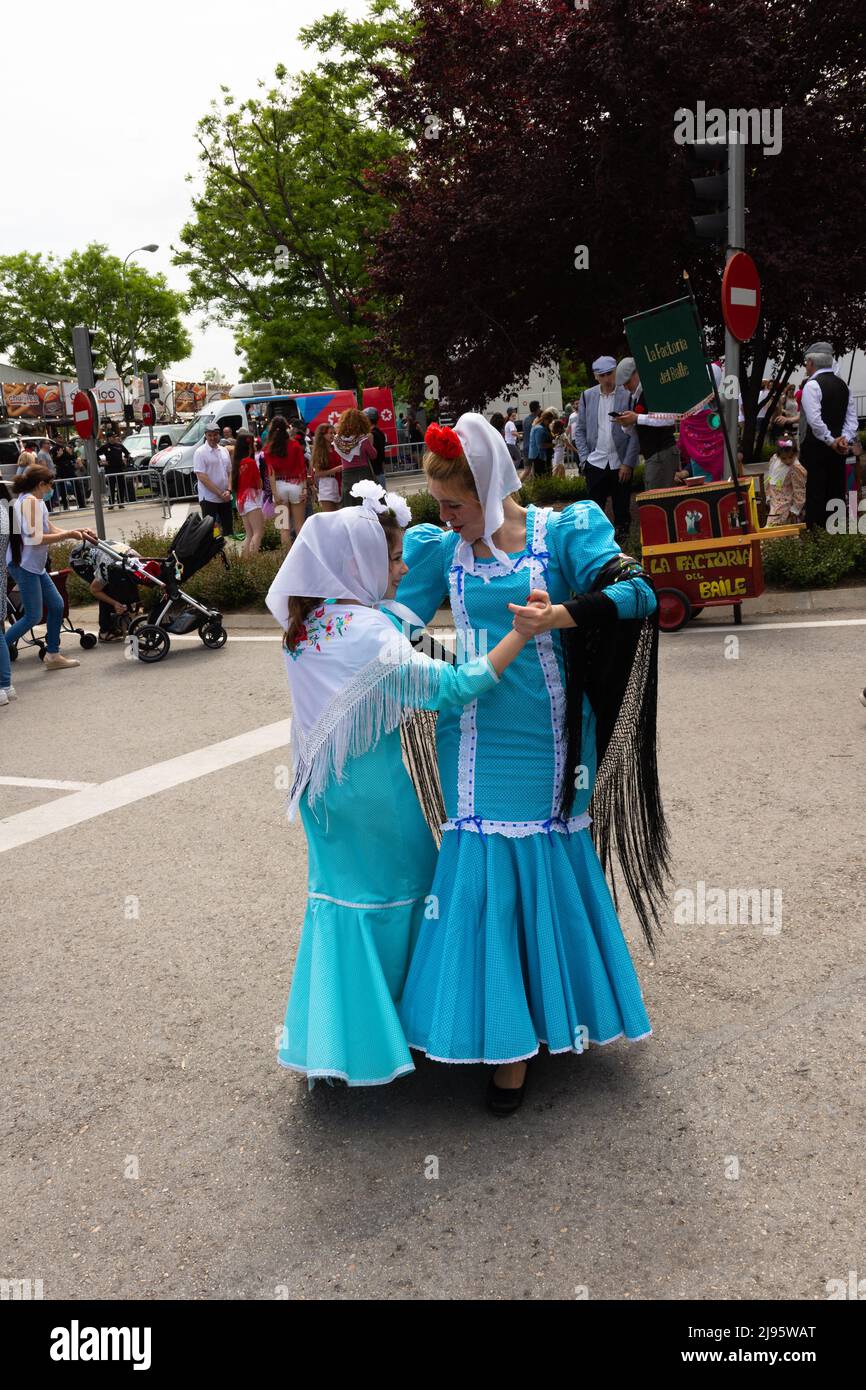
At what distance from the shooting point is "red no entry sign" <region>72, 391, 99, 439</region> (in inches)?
670

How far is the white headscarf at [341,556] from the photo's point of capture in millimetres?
3244

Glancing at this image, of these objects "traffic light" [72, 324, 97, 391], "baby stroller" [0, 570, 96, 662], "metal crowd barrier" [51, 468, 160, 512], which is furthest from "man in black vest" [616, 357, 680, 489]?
"metal crowd barrier" [51, 468, 160, 512]

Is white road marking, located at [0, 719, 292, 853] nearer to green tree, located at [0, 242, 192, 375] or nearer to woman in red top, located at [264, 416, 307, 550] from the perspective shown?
woman in red top, located at [264, 416, 307, 550]

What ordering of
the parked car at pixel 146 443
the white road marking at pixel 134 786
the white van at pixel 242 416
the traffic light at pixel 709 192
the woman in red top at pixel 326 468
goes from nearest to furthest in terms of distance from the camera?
the white road marking at pixel 134 786 < the traffic light at pixel 709 192 < the woman in red top at pixel 326 468 < the white van at pixel 242 416 < the parked car at pixel 146 443

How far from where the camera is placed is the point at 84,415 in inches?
691

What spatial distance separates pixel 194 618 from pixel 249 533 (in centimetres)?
557

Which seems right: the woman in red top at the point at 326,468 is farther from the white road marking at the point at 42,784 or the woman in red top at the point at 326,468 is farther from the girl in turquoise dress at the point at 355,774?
the girl in turquoise dress at the point at 355,774

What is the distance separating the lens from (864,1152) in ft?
9.89

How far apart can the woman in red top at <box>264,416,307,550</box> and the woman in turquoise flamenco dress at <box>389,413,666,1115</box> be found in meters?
11.7

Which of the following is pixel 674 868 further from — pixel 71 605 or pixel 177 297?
pixel 177 297

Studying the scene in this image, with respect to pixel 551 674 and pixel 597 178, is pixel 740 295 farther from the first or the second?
pixel 551 674

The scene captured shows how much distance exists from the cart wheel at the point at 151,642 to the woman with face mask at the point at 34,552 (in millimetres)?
784

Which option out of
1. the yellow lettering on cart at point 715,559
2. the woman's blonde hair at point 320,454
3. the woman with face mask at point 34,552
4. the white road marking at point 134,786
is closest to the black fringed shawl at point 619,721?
the white road marking at point 134,786

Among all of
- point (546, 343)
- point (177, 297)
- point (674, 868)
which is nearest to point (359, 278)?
point (546, 343)
